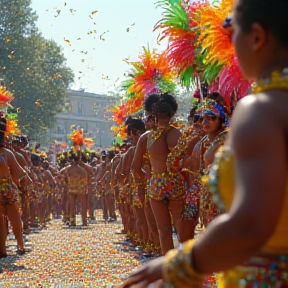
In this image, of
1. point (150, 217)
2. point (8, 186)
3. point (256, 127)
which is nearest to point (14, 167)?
point (8, 186)

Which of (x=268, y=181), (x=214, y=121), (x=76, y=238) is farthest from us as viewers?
(x=76, y=238)

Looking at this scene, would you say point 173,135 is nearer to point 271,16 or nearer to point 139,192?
point 139,192

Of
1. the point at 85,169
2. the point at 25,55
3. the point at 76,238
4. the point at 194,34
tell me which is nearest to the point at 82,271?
the point at 194,34

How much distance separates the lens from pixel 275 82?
2131mm

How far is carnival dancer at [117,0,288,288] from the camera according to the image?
1894mm

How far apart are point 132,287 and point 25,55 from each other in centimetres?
4966

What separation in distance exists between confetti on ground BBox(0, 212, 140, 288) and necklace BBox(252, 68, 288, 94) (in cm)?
599

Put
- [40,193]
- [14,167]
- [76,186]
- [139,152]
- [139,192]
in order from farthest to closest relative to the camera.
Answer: [76,186] < [40,193] < [139,192] < [14,167] < [139,152]

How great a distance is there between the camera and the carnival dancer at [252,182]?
1894mm

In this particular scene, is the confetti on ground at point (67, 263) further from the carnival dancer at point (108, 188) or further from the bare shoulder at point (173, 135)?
the carnival dancer at point (108, 188)

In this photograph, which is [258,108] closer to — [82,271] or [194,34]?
[194,34]

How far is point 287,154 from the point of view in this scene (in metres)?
1.95

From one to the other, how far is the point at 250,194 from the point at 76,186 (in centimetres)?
1991

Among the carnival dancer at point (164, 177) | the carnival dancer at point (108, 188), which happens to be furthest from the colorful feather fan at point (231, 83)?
the carnival dancer at point (108, 188)
